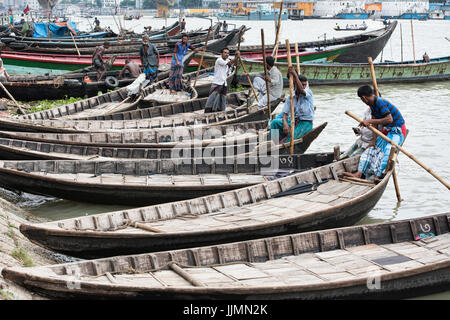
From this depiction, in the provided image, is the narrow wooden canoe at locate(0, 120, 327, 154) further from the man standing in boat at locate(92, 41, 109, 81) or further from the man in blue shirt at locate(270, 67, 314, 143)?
the man standing in boat at locate(92, 41, 109, 81)

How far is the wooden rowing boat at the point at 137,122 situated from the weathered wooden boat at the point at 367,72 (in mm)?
7755

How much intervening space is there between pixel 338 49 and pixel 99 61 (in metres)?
10.1

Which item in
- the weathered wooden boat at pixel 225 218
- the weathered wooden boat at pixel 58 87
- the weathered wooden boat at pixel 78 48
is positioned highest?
the weathered wooden boat at pixel 78 48

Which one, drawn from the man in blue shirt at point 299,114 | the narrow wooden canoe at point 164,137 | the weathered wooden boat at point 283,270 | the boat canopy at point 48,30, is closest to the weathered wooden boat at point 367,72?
the narrow wooden canoe at point 164,137

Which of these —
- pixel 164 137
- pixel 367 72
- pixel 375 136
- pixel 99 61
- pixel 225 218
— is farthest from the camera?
pixel 367 72

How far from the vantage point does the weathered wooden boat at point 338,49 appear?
21750 mm

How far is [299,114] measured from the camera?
9.29 metres

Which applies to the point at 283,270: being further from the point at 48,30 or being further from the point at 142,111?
the point at 48,30

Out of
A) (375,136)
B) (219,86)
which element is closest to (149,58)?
(219,86)

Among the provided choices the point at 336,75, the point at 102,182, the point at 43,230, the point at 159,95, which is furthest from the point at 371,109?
the point at 336,75

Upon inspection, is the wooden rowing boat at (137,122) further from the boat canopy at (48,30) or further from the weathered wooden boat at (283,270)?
the boat canopy at (48,30)
